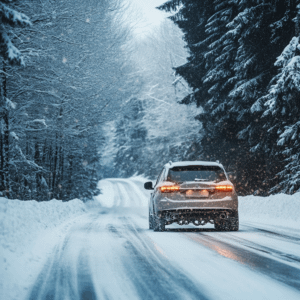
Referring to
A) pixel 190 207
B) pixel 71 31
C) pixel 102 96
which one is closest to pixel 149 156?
pixel 102 96

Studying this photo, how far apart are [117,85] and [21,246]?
18405 mm

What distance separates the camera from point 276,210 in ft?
49.9

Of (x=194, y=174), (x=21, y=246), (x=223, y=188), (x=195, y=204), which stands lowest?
(x=21, y=246)

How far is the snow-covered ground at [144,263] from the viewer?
500cm

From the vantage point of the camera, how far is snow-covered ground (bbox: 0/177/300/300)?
16.4 ft

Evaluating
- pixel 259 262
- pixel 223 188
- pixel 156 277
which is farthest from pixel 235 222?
pixel 156 277

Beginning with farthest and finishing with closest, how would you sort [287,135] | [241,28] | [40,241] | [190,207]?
[241,28] < [287,135] < [190,207] < [40,241]

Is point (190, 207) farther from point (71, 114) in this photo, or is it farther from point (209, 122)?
point (209, 122)

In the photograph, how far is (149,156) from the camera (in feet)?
228

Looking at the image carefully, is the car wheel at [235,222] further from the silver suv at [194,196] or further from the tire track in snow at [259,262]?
the tire track in snow at [259,262]

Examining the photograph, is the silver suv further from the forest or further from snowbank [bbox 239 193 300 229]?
the forest

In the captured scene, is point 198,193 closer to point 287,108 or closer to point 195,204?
point 195,204

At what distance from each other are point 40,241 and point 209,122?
21.4 meters

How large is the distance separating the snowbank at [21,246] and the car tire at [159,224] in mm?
2375
